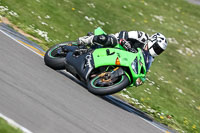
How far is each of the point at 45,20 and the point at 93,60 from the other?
5.89m

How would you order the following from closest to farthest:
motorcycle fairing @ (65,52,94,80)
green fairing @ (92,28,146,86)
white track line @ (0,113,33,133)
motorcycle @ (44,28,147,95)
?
white track line @ (0,113,33,133), motorcycle @ (44,28,147,95), green fairing @ (92,28,146,86), motorcycle fairing @ (65,52,94,80)

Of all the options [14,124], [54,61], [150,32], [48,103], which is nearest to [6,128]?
[14,124]

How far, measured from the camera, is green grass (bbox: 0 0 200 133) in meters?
12.0

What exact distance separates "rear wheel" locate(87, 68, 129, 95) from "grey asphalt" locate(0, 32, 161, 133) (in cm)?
19

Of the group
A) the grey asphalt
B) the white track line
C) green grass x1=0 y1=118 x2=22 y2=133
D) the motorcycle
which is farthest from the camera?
the motorcycle

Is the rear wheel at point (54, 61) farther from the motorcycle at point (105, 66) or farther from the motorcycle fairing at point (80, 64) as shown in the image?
the motorcycle fairing at point (80, 64)

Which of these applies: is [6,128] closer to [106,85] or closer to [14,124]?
[14,124]

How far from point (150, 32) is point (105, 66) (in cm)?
1072

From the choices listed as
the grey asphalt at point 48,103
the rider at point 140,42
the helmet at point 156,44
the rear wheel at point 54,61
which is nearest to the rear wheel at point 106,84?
the grey asphalt at point 48,103

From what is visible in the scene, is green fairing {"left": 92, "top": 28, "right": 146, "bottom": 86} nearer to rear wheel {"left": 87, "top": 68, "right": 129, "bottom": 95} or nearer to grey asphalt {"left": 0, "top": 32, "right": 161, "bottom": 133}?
rear wheel {"left": 87, "top": 68, "right": 129, "bottom": 95}

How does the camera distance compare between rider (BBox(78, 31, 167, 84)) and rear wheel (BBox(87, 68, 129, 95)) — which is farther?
rider (BBox(78, 31, 167, 84))

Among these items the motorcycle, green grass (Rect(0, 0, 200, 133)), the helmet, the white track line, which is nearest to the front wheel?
the motorcycle

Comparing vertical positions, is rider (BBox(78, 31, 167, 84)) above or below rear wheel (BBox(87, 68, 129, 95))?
above

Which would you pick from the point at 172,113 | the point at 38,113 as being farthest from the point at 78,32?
the point at 38,113
